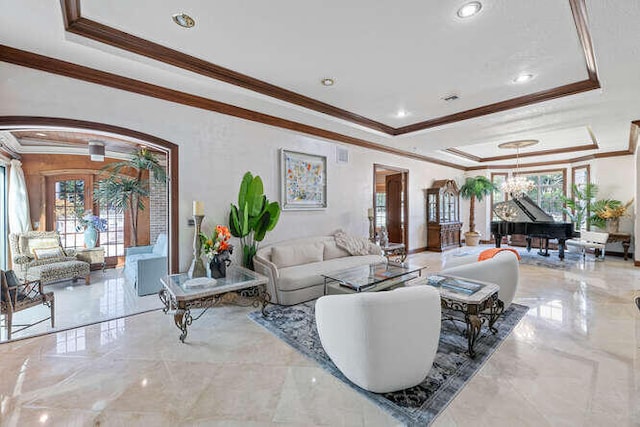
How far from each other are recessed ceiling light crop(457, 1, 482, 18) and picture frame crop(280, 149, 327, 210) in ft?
10.2

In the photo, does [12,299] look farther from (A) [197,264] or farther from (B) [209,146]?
(B) [209,146]

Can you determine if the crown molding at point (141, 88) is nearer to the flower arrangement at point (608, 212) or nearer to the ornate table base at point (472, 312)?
the ornate table base at point (472, 312)

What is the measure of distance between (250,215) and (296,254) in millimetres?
979

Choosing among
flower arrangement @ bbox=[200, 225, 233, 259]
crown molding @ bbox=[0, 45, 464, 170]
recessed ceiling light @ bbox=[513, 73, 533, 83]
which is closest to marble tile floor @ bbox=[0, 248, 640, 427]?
flower arrangement @ bbox=[200, 225, 233, 259]

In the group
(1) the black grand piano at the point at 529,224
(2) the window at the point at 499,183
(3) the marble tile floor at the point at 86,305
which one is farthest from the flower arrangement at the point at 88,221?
(2) the window at the point at 499,183

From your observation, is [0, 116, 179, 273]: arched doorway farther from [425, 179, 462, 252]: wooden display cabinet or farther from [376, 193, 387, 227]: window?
[425, 179, 462, 252]: wooden display cabinet

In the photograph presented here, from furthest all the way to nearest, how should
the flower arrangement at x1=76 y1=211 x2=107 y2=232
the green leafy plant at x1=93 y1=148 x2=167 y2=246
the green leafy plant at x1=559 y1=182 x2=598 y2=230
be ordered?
the green leafy plant at x1=559 y1=182 x2=598 y2=230 → the flower arrangement at x1=76 y1=211 x2=107 y2=232 → the green leafy plant at x1=93 y1=148 x2=167 y2=246

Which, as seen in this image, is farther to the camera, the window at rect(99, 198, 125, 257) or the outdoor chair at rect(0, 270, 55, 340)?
the window at rect(99, 198, 125, 257)

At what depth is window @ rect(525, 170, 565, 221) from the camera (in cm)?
882

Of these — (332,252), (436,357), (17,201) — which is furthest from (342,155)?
(17,201)

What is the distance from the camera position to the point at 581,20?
7.41 feet

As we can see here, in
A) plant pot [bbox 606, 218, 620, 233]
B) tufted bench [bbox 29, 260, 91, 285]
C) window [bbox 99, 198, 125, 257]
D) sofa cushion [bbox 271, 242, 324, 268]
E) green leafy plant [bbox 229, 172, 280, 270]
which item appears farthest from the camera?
plant pot [bbox 606, 218, 620, 233]

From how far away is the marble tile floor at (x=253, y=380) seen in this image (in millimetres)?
1835

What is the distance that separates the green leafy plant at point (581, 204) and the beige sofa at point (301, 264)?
6.55m
